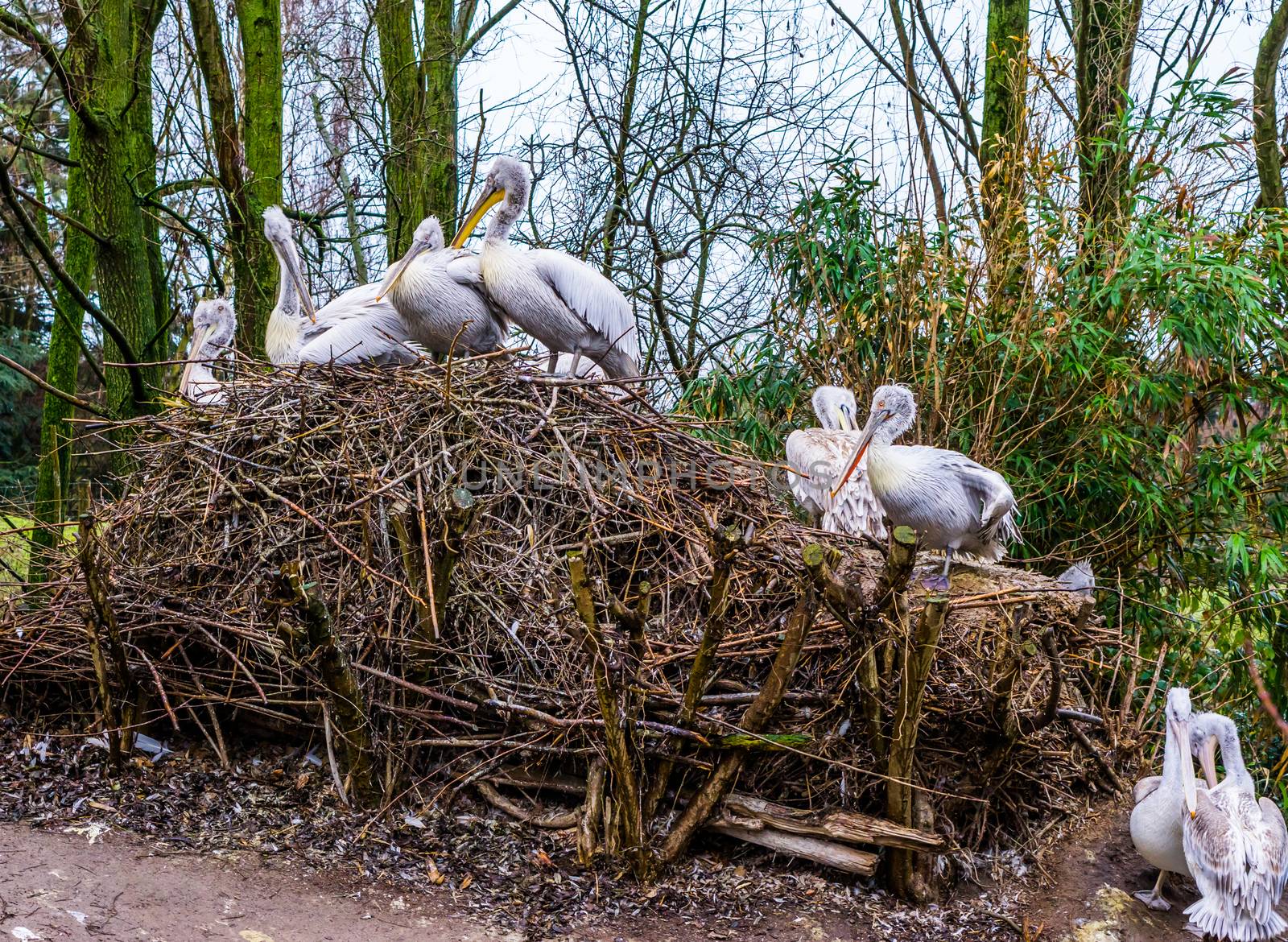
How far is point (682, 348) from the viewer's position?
9.92m

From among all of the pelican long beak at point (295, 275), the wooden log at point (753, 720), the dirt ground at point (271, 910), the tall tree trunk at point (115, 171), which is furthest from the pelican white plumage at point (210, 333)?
the wooden log at point (753, 720)

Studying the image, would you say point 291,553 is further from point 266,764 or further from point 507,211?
point 507,211

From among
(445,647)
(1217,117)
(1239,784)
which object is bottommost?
(1239,784)

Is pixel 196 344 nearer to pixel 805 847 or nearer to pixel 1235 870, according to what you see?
pixel 805 847

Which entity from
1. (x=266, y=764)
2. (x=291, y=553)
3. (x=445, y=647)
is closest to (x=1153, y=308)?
(x=445, y=647)

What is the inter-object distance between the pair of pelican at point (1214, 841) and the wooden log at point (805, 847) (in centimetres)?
122

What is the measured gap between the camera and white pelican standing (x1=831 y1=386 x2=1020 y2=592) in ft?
18.5

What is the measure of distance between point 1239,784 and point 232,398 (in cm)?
508

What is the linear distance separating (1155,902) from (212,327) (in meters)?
6.24

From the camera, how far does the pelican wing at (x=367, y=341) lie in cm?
641

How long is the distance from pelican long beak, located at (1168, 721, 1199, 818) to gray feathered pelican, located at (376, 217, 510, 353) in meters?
4.08

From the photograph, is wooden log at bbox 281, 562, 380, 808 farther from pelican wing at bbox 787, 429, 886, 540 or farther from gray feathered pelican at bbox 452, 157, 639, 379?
pelican wing at bbox 787, 429, 886, 540

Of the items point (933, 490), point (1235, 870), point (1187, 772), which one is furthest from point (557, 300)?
point (1235, 870)

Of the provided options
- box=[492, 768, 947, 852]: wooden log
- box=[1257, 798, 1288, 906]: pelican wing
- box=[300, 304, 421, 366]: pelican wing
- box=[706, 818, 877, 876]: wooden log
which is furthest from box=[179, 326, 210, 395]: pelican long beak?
box=[1257, 798, 1288, 906]: pelican wing
